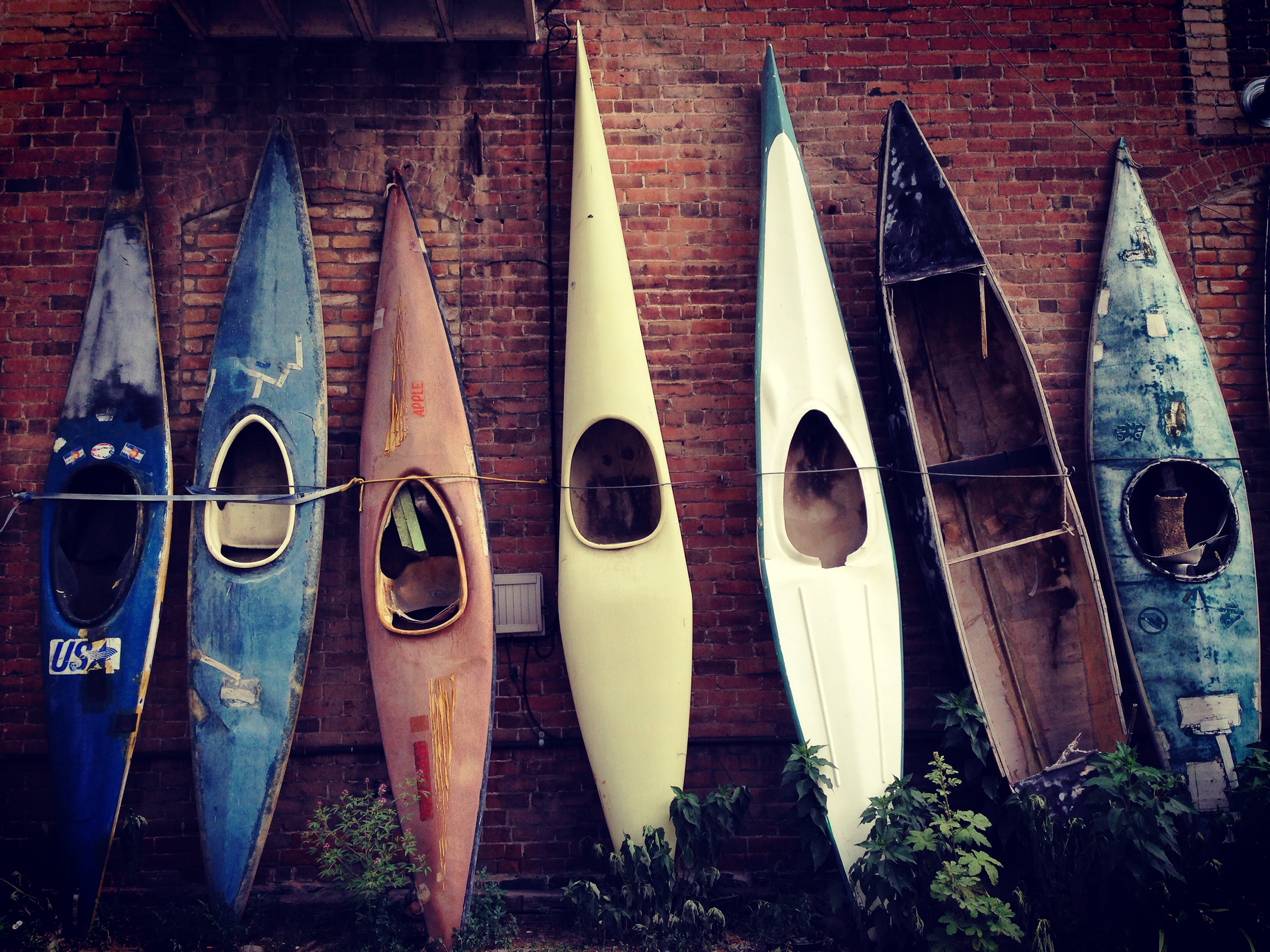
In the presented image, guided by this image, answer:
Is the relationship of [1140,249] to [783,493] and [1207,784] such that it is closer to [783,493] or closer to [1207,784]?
[783,493]

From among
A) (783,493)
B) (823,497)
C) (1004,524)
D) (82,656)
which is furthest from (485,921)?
(1004,524)

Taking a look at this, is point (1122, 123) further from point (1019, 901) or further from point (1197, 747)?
point (1019, 901)

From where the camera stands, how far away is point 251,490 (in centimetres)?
343

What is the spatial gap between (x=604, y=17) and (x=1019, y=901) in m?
4.13

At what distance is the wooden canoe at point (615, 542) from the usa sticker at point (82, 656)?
6.13 ft

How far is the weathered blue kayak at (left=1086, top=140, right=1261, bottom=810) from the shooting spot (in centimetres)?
326

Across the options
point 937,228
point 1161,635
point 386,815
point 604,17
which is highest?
point 604,17

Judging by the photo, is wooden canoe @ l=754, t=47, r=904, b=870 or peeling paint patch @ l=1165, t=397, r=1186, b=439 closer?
wooden canoe @ l=754, t=47, r=904, b=870

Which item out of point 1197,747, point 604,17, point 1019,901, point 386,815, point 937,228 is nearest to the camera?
point 1019,901

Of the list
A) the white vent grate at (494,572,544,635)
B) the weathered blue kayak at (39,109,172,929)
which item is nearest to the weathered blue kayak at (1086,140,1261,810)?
the white vent grate at (494,572,544,635)

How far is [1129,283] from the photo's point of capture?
358 cm

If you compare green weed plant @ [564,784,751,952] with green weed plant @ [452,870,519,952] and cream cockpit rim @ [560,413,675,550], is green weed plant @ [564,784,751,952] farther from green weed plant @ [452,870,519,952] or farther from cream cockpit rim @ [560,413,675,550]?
cream cockpit rim @ [560,413,675,550]

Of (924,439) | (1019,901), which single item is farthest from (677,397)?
(1019,901)

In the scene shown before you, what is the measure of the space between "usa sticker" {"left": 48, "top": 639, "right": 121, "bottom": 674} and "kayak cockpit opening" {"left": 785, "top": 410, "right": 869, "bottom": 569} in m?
2.90
